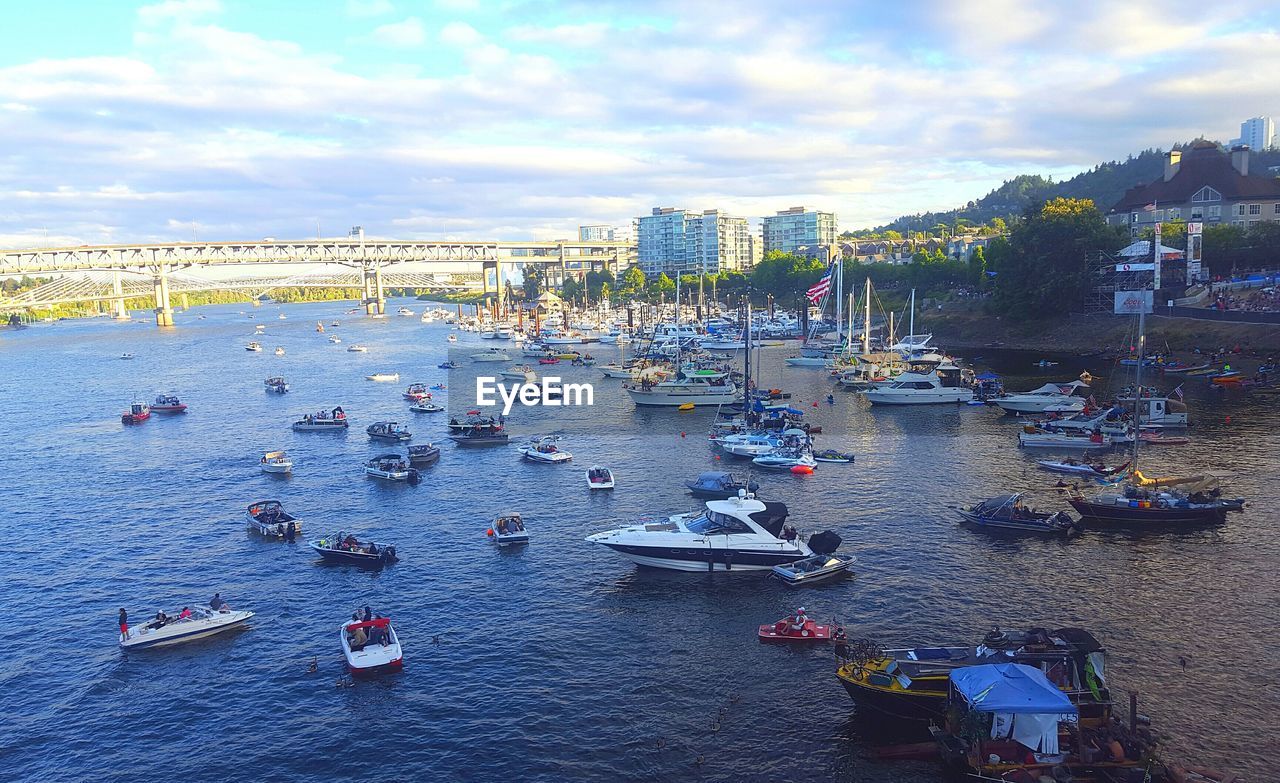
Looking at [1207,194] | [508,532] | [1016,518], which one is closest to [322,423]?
[508,532]

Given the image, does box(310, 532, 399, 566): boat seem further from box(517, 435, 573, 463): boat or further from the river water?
box(517, 435, 573, 463): boat

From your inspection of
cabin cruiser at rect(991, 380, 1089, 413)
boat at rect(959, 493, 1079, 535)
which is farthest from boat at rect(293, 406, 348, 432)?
cabin cruiser at rect(991, 380, 1089, 413)

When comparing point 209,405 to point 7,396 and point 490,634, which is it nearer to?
point 7,396

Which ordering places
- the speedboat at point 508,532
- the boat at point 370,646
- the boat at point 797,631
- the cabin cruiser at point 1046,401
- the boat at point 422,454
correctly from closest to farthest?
the boat at point 370,646, the boat at point 797,631, the speedboat at point 508,532, the boat at point 422,454, the cabin cruiser at point 1046,401

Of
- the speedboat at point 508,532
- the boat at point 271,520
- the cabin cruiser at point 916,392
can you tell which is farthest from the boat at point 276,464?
the cabin cruiser at point 916,392

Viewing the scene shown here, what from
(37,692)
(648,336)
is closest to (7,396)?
(648,336)

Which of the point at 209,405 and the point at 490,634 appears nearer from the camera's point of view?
the point at 490,634

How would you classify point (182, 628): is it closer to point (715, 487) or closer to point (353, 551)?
point (353, 551)

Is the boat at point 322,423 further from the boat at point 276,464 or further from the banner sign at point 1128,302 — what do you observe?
the banner sign at point 1128,302
